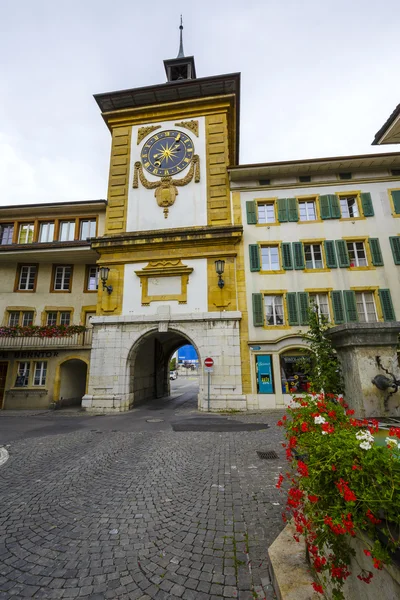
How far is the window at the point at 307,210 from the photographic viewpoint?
53.5 ft

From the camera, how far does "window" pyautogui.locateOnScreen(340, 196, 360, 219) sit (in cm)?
1608

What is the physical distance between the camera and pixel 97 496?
4.76m

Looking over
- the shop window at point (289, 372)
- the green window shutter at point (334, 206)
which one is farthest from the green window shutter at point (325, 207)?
the shop window at point (289, 372)

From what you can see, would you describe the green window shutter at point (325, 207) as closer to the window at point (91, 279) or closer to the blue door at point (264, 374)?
the blue door at point (264, 374)

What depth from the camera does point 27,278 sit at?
1948cm

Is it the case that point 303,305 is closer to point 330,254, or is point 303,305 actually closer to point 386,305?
point 330,254

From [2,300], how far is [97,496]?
61.4 feet

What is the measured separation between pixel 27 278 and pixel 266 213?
1666cm

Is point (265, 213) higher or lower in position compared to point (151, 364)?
higher

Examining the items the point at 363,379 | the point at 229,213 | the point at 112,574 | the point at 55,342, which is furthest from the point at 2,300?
the point at 363,379

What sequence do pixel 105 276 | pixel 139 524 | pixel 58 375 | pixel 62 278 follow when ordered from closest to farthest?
pixel 139 524 → pixel 105 276 → pixel 58 375 → pixel 62 278

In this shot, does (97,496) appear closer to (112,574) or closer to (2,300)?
(112,574)

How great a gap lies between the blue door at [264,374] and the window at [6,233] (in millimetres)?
18859

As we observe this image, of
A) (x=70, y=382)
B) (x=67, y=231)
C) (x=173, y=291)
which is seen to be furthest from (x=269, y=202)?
(x=70, y=382)
